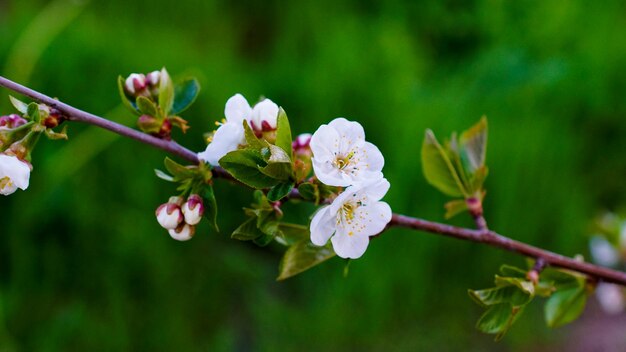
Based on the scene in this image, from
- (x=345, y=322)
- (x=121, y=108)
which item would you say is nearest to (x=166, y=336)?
(x=345, y=322)

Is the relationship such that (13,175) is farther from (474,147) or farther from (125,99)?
(474,147)

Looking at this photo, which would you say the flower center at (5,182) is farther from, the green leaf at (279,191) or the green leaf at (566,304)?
the green leaf at (566,304)

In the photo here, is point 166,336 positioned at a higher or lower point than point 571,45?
lower

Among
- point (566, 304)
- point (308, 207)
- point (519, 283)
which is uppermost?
point (519, 283)

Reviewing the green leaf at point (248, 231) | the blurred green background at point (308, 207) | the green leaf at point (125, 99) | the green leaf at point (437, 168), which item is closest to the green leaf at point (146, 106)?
the green leaf at point (125, 99)

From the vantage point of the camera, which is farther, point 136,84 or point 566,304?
point 566,304

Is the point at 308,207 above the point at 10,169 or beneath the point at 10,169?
beneath

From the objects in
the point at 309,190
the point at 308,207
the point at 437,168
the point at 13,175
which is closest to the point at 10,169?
the point at 13,175

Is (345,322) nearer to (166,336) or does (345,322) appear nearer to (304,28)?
(166,336)

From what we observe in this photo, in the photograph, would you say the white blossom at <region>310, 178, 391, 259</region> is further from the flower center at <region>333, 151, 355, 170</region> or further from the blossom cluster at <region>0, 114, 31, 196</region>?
the blossom cluster at <region>0, 114, 31, 196</region>
